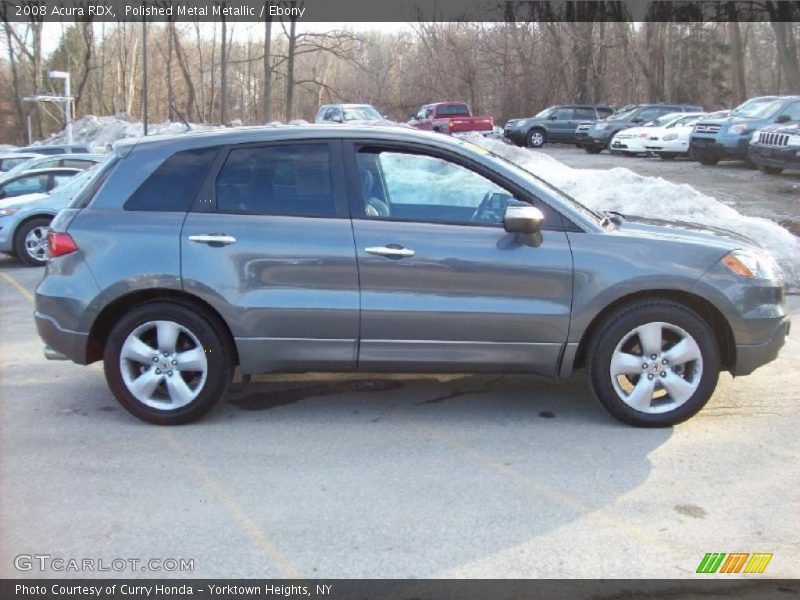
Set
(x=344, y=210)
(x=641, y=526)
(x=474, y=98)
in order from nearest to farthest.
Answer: (x=641, y=526), (x=344, y=210), (x=474, y=98)

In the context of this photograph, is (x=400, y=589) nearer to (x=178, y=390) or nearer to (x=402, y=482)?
(x=402, y=482)

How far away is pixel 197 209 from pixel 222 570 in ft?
7.61

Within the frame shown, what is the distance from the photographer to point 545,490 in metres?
3.99

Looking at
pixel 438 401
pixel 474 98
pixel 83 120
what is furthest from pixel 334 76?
pixel 438 401

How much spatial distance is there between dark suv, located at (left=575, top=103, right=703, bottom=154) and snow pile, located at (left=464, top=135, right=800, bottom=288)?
12.4 metres

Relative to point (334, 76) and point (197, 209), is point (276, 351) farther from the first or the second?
point (334, 76)

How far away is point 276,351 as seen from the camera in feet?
15.6

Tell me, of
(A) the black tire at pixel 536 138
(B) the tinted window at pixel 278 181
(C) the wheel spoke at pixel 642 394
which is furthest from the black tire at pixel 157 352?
(A) the black tire at pixel 536 138

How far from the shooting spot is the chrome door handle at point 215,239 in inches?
185

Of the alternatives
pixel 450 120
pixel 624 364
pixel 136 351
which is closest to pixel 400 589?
pixel 624 364

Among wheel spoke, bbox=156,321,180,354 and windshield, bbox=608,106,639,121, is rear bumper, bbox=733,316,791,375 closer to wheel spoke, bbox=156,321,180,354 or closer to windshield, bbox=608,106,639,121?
wheel spoke, bbox=156,321,180,354

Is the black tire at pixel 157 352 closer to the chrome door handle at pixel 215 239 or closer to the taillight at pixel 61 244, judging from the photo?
the chrome door handle at pixel 215 239

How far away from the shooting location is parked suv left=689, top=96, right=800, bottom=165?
18.5 meters

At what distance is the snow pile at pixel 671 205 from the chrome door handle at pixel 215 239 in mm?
6136
